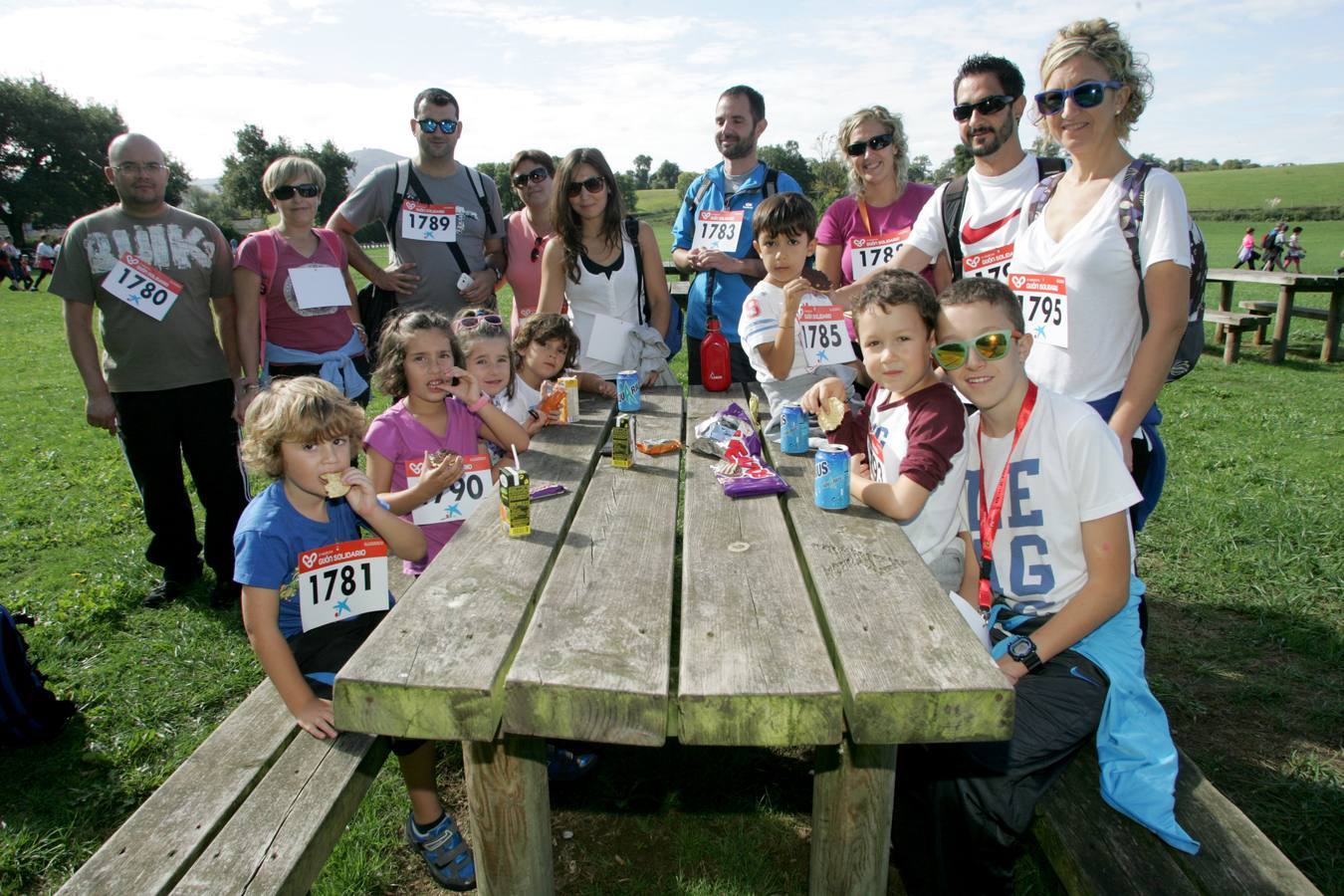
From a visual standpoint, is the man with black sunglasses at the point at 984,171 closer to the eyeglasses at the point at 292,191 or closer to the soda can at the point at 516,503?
the soda can at the point at 516,503

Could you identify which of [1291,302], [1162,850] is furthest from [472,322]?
[1291,302]

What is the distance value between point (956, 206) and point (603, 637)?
258cm

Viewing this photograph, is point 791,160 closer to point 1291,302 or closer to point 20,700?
point 1291,302

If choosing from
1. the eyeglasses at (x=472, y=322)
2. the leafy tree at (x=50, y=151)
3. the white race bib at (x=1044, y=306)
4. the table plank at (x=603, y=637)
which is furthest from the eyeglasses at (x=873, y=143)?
the leafy tree at (x=50, y=151)

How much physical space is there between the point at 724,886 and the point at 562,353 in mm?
2354

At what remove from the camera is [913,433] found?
92.8 inches

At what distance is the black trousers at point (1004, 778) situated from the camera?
1862 millimetres

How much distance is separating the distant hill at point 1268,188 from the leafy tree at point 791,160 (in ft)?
80.4

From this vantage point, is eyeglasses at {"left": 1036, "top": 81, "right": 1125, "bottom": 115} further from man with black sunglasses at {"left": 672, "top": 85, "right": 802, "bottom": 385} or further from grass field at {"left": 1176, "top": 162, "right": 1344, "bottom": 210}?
grass field at {"left": 1176, "top": 162, "right": 1344, "bottom": 210}

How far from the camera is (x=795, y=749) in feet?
10.2

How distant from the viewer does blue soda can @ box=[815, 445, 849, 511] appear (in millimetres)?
2361

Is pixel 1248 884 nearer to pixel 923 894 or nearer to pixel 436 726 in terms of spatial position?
pixel 923 894

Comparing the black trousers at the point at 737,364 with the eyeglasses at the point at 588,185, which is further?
the black trousers at the point at 737,364

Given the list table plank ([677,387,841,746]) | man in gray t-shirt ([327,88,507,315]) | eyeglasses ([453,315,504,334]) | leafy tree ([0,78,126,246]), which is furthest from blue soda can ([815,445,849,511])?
leafy tree ([0,78,126,246])
